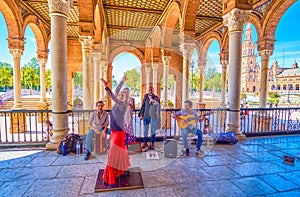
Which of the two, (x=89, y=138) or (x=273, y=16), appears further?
(x=273, y=16)

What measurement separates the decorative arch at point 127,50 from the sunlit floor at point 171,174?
44.2 ft

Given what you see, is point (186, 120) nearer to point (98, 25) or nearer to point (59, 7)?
point (59, 7)

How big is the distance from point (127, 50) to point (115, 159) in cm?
1526

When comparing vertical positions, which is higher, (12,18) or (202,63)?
(12,18)

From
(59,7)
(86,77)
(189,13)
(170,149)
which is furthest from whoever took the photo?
(86,77)

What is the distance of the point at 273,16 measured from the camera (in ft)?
26.7

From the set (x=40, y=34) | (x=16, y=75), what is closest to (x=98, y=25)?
(x=16, y=75)

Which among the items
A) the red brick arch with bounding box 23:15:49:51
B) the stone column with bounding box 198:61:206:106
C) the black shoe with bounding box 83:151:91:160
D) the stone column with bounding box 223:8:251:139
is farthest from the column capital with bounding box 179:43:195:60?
the red brick arch with bounding box 23:15:49:51

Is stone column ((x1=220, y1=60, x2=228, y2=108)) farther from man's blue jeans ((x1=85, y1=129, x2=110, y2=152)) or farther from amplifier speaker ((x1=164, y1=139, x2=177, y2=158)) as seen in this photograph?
man's blue jeans ((x1=85, y1=129, x2=110, y2=152))

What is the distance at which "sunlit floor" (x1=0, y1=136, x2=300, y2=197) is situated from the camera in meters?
2.61

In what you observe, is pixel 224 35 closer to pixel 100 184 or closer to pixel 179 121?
pixel 179 121

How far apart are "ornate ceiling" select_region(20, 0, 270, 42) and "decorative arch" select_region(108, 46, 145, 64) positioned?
3195 millimetres

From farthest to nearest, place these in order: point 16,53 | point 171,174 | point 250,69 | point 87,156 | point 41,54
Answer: point 250,69, point 41,54, point 16,53, point 87,156, point 171,174

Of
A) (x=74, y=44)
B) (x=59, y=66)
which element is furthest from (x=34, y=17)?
(x=59, y=66)
